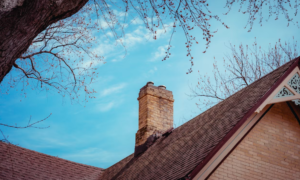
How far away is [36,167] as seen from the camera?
13.6 m

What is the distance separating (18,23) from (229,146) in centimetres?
609

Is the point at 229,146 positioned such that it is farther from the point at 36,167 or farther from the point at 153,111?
the point at 36,167

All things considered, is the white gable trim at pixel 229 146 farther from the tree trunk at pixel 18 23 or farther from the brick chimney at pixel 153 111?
the brick chimney at pixel 153 111

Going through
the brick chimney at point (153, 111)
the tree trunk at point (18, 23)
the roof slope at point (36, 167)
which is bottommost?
the tree trunk at point (18, 23)

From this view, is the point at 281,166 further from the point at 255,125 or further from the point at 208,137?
the point at 208,137

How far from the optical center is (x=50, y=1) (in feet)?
13.3

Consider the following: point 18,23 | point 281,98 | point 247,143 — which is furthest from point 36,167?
point 18,23

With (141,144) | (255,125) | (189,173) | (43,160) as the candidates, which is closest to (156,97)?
(141,144)

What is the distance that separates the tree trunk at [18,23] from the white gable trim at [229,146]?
5211mm

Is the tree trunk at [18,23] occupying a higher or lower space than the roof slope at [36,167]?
lower

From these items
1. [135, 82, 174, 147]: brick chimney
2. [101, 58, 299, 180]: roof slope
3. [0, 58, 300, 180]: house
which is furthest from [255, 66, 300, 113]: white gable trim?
[135, 82, 174, 147]: brick chimney

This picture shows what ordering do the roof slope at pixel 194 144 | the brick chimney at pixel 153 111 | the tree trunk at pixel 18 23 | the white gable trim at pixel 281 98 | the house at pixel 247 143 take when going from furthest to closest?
the brick chimney at pixel 153 111 < the white gable trim at pixel 281 98 < the roof slope at pixel 194 144 < the house at pixel 247 143 < the tree trunk at pixel 18 23

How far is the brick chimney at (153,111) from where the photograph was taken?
14.7m

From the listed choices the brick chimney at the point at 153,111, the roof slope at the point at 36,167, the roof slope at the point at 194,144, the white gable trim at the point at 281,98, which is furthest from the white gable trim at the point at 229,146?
the roof slope at the point at 36,167
